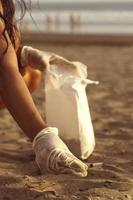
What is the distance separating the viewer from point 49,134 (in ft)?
7.91

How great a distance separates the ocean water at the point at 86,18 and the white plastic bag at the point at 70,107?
12.5m

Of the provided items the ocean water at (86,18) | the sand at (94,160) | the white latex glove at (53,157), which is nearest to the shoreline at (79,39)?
the ocean water at (86,18)

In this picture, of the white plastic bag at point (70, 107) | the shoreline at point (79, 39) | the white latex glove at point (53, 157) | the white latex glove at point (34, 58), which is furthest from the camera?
the shoreline at point (79, 39)

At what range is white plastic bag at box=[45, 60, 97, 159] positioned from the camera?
9.05 feet

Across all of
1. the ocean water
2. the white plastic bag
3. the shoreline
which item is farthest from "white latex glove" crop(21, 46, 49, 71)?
the ocean water

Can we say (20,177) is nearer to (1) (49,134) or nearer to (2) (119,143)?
(1) (49,134)

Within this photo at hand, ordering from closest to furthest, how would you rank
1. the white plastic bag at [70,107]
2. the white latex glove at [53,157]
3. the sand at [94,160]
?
1. the sand at [94,160]
2. the white latex glove at [53,157]
3. the white plastic bag at [70,107]

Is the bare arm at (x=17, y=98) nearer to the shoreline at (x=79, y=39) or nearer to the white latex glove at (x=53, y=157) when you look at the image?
→ the white latex glove at (x=53, y=157)

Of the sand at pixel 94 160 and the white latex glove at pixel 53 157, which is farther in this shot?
the white latex glove at pixel 53 157

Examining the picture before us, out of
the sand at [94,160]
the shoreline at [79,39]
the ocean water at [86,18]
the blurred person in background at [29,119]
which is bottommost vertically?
the ocean water at [86,18]

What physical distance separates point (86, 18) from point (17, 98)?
1800 cm

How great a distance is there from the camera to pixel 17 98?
242 centimetres

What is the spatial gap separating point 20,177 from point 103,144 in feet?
2.70

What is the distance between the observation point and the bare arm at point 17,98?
2.43 m
